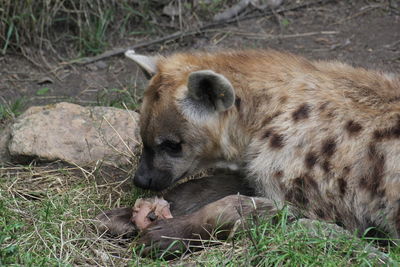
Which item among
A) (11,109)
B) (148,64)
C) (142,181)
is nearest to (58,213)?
(142,181)

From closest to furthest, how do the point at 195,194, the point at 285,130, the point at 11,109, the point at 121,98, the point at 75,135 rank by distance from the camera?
1. the point at 285,130
2. the point at 195,194
3. the point at 75,135
4. the point at 11,109
5. the point at 121,98

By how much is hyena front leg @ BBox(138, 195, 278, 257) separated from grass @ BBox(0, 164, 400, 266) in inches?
2.5

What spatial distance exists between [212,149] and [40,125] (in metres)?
1.23

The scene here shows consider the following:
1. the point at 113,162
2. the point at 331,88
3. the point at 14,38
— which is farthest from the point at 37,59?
the point at 331,88

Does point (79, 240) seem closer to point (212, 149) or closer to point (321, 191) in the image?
point (212, 149)

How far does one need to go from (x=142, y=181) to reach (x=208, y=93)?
0.56 m

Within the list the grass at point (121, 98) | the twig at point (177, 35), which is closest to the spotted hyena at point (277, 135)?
the grass at point (121, 98)

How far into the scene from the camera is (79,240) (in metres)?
3.42

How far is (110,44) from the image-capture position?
5.99 metres

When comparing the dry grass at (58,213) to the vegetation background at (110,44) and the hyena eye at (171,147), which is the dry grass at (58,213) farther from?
the hyena eye at (171,147)

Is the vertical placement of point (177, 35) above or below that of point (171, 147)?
below

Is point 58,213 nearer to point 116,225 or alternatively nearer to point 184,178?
point 116,225

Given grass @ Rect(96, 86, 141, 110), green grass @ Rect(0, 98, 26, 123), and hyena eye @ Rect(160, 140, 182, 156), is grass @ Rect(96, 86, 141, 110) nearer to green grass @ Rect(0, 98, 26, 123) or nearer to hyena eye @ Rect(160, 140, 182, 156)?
green grass @ Rect(0, 98, 26, 123)

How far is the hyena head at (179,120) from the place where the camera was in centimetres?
345
